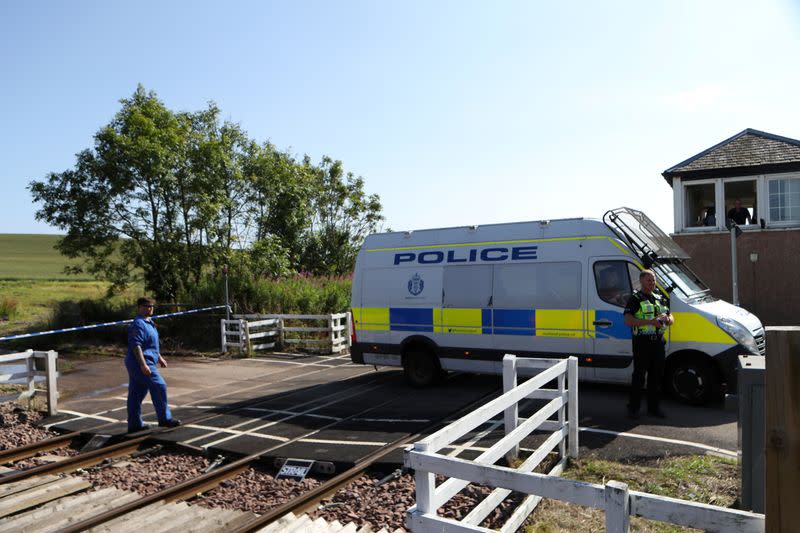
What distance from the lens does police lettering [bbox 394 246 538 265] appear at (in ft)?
31.5

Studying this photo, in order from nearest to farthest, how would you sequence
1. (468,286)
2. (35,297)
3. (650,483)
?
(650,483) < (468,286) < (35,297)

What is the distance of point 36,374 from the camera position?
10336mm

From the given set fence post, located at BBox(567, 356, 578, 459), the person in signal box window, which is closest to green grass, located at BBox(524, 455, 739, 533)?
fence post, located at BBox(567, 356, 578, 459)

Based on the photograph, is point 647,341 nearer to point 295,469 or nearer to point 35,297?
point 295,469

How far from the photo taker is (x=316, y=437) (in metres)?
7.74

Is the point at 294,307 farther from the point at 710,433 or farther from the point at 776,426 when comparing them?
the point at 776,426

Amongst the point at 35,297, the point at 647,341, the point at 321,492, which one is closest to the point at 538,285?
the point at 647,341

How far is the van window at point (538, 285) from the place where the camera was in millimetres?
9148

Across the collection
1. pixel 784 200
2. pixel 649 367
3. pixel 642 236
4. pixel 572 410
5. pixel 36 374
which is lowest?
pixel 36 374

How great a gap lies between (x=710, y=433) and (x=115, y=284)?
2066 cm

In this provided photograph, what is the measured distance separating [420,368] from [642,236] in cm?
418

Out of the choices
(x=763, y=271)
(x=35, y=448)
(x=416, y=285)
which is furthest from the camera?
(x=763, y=271)

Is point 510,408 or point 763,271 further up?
point 763,271

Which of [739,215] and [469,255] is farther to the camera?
[739,215]
